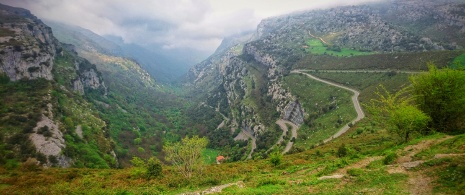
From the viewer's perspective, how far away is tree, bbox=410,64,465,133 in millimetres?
34688

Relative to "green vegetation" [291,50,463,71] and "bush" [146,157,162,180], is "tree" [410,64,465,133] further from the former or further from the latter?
"green vegetation" [291,50,463,71]

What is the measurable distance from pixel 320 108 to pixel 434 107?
9468 centimetres

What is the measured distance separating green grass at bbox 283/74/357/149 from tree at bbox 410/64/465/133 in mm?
55449

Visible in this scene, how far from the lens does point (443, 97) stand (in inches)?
→ 1419

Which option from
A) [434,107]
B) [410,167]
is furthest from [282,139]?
[410,167]

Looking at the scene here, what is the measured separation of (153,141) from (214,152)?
55.5 m

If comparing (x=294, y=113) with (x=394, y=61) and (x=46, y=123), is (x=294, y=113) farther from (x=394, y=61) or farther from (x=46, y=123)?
(x=46, y=123)

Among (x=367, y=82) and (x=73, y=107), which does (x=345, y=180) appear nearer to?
(x=367, y=82)

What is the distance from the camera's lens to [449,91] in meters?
34.7

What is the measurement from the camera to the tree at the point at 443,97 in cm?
3469

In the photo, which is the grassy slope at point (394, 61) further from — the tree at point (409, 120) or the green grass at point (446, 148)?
the green grass at point (446, 148)

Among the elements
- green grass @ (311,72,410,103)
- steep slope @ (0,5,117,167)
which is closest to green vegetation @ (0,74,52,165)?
steep slope @ (0,5,117,167)

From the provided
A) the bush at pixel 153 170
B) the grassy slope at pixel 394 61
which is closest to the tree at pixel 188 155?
the bush at pixel 153 170

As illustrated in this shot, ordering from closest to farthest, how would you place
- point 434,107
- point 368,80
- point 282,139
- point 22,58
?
1. point 434,107
2. point 282,139
3. point 368,80
4. point 22,58
